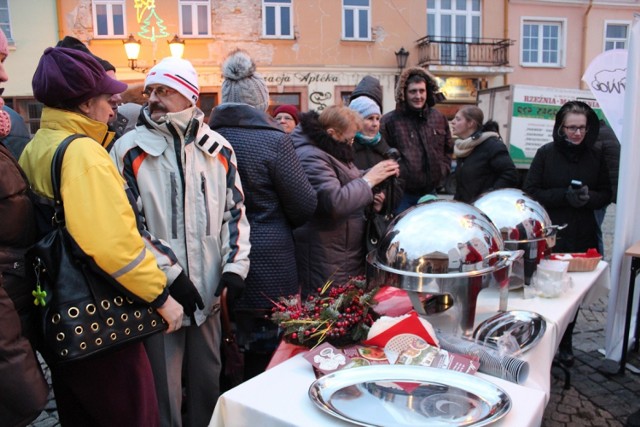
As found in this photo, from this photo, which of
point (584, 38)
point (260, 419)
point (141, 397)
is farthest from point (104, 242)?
point (584, 38)

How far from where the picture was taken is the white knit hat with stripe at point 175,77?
2.05 metres

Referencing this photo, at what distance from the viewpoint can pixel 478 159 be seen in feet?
14.1

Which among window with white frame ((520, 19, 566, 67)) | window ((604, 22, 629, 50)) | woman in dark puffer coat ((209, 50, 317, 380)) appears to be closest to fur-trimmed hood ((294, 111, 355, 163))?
woman in dark puffer coat ((209, 50, 317, 380))

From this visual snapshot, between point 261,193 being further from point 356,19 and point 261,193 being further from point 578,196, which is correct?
point 356,19

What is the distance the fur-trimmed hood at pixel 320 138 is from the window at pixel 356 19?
45.9 feet

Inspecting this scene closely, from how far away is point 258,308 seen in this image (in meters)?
2.39

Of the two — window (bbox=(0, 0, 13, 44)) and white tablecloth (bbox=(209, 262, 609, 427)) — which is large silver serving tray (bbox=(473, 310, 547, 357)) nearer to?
white tablecloth (bbox=(209, 262, 609, 427))

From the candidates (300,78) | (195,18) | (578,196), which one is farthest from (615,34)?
(578,196)

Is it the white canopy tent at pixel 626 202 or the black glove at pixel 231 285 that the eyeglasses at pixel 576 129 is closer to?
the white canopy tent at pixel 626 202

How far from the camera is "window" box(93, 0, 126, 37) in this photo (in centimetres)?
1470

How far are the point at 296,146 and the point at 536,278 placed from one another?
131 cm

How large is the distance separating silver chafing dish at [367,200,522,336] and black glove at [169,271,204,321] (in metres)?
0.64

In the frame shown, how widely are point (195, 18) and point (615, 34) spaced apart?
14551mm

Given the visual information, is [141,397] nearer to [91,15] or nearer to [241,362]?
[241,362]
